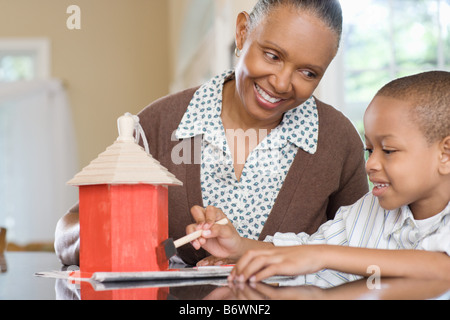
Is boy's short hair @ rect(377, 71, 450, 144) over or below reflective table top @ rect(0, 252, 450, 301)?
over

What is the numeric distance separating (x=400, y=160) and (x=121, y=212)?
50 centimetres

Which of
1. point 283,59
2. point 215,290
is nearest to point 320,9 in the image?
point 283,59

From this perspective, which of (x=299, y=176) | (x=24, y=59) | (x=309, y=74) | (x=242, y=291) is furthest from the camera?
(x=24, y=59)

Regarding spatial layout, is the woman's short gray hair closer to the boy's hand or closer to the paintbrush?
the boy's hand

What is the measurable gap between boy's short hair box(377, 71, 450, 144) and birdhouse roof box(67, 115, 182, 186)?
0.46m

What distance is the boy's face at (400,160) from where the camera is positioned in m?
1.05

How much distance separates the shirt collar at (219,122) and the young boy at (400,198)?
28 centimetres

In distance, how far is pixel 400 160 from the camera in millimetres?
1053

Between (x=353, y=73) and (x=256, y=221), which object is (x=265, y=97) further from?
(x=353, y=73)

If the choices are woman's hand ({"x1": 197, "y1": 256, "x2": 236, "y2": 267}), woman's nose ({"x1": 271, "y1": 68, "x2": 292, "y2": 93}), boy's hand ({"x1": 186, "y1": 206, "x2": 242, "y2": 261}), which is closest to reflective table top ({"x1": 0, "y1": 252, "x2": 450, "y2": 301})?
boy's hand ({"x1": 186, "y1": 206, "x2": 242, "y2": 261})

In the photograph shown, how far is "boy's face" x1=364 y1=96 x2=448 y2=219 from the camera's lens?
1.05 meters

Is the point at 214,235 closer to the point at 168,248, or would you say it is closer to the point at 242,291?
the point at 168,248

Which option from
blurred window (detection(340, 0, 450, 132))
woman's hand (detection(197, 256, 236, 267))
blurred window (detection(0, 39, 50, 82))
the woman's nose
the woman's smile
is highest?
blurred window (detection(0, 39, 50, 82))

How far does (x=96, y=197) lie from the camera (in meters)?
0.84
